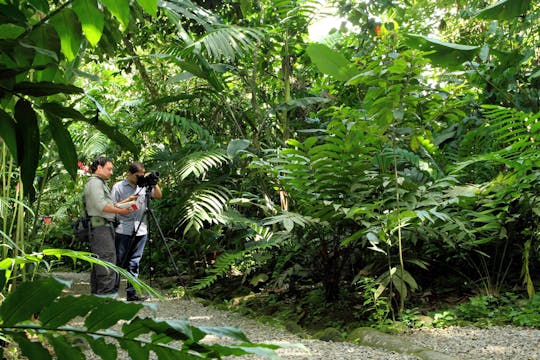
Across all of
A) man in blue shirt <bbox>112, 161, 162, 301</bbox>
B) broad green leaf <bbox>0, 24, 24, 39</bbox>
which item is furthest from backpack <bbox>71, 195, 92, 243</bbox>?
broad green leaf <bbox>0, 24, 24, 39</bbox>

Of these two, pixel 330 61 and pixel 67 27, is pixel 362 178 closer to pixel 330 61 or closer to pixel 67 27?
pixel 330 61

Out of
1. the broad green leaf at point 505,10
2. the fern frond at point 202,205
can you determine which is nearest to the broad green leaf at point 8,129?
the broad green leaf at point 505,10

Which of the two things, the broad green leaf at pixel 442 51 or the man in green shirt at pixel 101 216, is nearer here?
the broad green leaf at pixel 442 51

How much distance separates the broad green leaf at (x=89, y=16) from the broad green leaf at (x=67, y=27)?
0.12ft

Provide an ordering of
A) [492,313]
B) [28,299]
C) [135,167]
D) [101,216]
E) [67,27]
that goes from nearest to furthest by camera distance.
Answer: [28,299] < [67,27] < [492,313] < [101,216] < [135,167]

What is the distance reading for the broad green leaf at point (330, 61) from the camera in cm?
411

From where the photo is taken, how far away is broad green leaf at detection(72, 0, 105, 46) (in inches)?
26.0

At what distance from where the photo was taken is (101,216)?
4223mm

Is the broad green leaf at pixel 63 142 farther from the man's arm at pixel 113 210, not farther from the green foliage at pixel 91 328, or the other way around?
the man's arm at pixel 113 210

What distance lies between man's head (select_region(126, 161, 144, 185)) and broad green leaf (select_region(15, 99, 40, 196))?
4043 millimetres

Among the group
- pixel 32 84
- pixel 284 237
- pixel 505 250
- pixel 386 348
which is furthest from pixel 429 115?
pixel 32 84

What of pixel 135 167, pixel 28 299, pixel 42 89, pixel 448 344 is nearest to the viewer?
pixel 28 299

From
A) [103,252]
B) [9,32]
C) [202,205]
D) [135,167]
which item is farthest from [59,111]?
[202,205]

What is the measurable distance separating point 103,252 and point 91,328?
3845 mm
